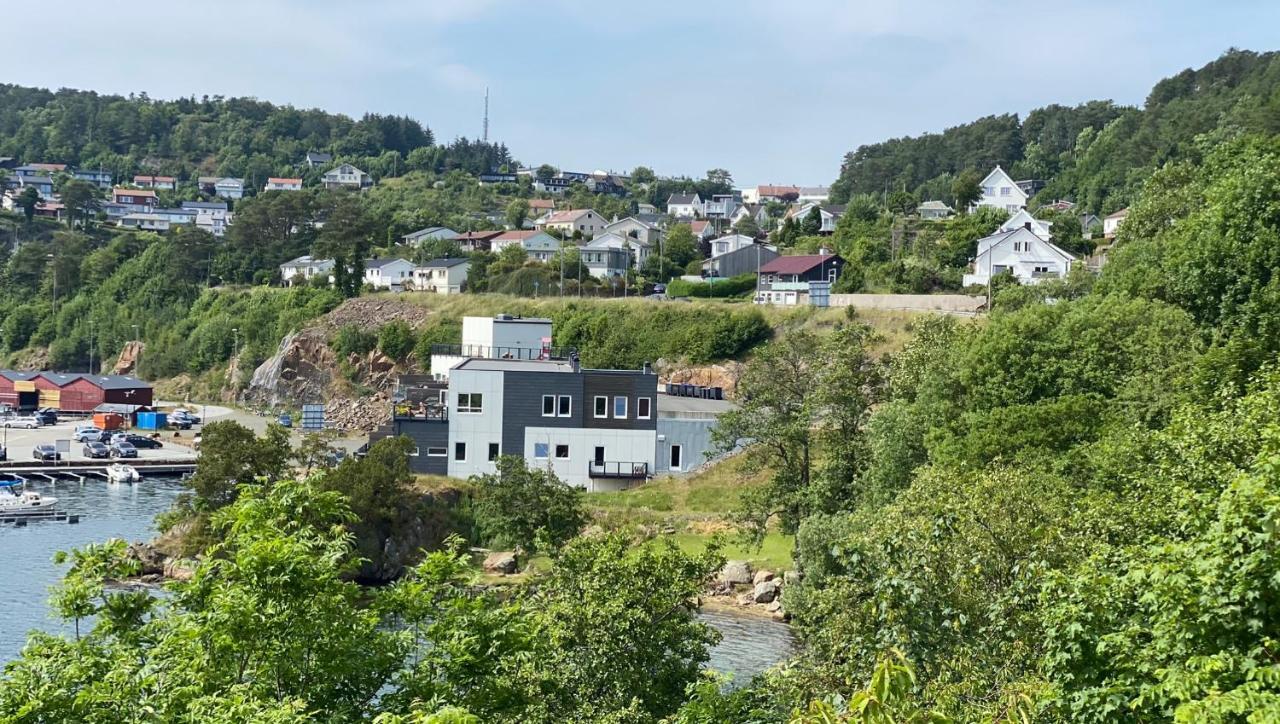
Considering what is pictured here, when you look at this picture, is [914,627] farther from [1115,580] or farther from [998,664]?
[1115,580]

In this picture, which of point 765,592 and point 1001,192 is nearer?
point 765,592

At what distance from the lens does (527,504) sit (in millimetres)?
32750

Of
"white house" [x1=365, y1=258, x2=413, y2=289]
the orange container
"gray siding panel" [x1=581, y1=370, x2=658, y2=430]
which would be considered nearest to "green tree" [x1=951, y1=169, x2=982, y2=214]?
"white house" [x1=365, y1=258, x2=413, y2=289]

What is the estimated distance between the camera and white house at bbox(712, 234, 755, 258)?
82.0 m

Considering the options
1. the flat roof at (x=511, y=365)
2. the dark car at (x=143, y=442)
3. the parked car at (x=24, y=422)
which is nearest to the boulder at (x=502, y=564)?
the flat roof at (x=511, y=365)

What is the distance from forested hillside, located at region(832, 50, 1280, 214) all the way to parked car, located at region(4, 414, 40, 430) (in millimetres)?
58812

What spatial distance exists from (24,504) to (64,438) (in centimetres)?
1974

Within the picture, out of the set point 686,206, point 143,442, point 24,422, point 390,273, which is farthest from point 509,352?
point 686,206

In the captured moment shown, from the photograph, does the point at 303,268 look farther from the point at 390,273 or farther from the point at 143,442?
the point at 143,442

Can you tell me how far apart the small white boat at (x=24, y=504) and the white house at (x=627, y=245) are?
44303mm

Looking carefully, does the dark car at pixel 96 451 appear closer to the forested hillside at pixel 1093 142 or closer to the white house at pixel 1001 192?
the forested hillside at pixel 1093 142

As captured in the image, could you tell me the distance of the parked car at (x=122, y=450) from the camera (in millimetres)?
56094

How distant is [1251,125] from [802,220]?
35.1m

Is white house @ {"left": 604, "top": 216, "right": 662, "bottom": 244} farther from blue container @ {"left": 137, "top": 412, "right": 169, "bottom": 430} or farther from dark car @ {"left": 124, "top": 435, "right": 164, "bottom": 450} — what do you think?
dark car @ {"left": 124, "top": 435, "right": 164, "bottom": 450}
